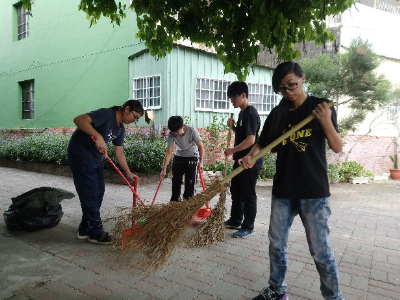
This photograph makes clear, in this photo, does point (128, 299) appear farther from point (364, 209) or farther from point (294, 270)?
point (364, 209)

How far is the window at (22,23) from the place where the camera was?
50.2 ft

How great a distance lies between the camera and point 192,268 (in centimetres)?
340

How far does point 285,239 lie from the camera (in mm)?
2590

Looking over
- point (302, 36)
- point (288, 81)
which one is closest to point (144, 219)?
point (288, 81)

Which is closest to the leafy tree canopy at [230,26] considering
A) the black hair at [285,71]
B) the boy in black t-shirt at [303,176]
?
the black hair at [285,71]

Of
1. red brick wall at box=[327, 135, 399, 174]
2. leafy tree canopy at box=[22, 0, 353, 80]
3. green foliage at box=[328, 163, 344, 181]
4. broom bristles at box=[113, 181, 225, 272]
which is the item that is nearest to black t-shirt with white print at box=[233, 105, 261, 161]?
leafy tree canopy at box=[22, 0, 353, 80]

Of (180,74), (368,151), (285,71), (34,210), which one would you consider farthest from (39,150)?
(368,151)

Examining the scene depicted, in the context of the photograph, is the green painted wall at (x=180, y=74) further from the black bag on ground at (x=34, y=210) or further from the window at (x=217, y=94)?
the black bag on ground at (x=34, y=210)

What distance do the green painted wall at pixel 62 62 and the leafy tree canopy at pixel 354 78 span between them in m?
5.82

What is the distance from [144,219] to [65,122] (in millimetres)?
11493

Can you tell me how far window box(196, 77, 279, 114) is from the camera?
35.4 ft

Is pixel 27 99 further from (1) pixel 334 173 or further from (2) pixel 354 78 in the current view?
(2) pixel 354 78

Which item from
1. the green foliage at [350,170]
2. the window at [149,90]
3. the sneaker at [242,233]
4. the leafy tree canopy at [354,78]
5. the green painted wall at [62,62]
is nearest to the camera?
the sneaker at [242,233]

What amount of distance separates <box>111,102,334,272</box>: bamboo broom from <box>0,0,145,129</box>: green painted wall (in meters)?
8.78
